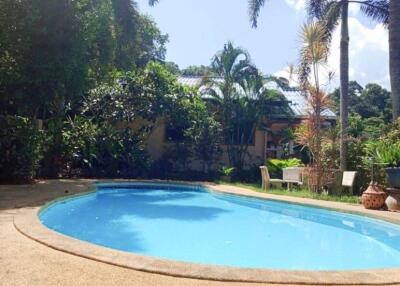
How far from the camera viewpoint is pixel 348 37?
1505 centimetres

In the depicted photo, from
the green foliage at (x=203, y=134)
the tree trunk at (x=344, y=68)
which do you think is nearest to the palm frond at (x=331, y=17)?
the tree trunk at (x=344, y=68)

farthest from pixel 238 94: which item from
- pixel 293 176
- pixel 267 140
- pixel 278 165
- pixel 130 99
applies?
pixel 293 176

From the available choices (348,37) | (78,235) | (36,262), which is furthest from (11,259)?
(348,37)

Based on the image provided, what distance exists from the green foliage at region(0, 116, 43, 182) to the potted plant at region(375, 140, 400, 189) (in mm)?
10257

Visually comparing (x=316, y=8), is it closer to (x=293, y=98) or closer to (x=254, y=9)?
(x=254, y=9)

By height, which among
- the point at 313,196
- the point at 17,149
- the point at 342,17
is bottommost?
the point at 313,196

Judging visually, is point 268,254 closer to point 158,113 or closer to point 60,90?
point 60,90

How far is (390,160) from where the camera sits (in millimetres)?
10852

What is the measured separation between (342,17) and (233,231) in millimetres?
10282

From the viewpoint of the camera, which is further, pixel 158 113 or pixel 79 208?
pixel 158 113

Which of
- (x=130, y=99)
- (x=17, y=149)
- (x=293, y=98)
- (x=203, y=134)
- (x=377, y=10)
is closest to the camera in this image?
(x=17, y=149)

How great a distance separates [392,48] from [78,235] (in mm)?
12860

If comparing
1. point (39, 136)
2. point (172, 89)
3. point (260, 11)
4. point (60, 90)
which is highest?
point (260, 11)

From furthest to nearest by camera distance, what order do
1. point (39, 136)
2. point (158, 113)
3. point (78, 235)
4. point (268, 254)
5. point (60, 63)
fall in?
point (158, 113) < point (39, 136) < point (60, 63) < point (78, 235) < point (268, 254)
